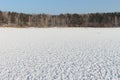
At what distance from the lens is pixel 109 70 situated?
8086 millimetres

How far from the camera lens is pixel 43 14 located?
297 ft

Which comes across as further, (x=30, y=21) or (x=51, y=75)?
(x=30, y=21)

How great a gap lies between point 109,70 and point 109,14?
80860 mm

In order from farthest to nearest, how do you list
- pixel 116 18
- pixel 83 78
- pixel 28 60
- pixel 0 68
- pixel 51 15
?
pixel 51 15, pixel 116 18, pixel 28 60, pixel 0 68, pixel 83 78

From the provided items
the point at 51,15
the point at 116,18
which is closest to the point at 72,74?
the point at 116,18

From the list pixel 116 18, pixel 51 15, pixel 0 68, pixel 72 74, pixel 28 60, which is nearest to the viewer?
pixel 72 74

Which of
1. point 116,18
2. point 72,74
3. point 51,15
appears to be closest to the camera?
point 72,74

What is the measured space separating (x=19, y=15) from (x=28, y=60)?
7784 centimetres

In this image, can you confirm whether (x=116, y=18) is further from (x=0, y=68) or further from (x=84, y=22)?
(x=0, y=68)

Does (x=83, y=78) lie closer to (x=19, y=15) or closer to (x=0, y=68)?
(x=0, y=68)

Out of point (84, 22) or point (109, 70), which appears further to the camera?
point (84, 22)

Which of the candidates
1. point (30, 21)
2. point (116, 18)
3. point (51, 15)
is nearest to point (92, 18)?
point (116, 18)

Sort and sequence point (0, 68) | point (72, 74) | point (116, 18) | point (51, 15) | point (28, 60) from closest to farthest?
point (72, 74) → point (0, 68) → point (28, 60) → point (116, 18) → point (51, 15)

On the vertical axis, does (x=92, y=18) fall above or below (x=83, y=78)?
above
